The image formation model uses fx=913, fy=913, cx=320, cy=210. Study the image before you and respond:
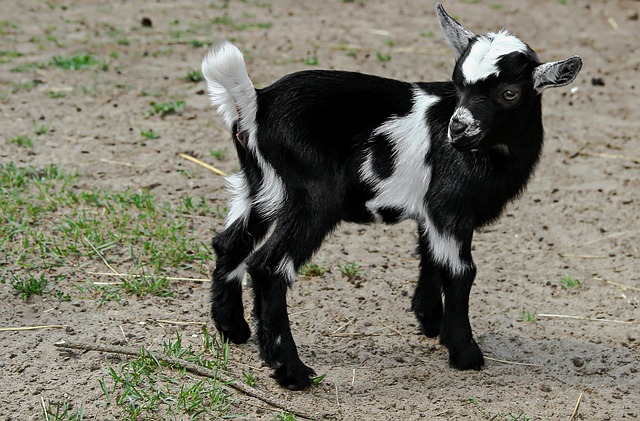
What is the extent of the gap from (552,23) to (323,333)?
6.93 m

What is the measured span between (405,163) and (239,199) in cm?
83

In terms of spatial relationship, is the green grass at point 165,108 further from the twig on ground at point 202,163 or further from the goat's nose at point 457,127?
the goat's nose at point 457,127

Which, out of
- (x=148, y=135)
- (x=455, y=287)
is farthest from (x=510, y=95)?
(x=148, y=135)

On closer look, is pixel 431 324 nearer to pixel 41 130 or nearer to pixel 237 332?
pixel 237 332

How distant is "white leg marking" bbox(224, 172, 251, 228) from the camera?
4434 millimetres

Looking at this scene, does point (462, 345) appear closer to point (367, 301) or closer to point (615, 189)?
point (367, 301)

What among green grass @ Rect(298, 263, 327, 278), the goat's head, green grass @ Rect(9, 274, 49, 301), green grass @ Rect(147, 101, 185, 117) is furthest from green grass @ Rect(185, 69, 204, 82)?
the goat's head

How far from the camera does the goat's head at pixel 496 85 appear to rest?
4070 millimetres

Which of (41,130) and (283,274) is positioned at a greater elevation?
(283,274)

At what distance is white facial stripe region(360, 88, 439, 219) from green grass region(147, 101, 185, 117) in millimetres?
3554

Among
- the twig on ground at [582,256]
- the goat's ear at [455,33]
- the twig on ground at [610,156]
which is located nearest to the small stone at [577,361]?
the twig on ground at [582,256]

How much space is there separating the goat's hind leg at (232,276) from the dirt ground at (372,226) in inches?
4.6

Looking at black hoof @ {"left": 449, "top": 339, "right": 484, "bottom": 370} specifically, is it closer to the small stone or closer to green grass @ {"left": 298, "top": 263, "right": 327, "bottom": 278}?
the small stone

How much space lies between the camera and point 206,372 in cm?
418
